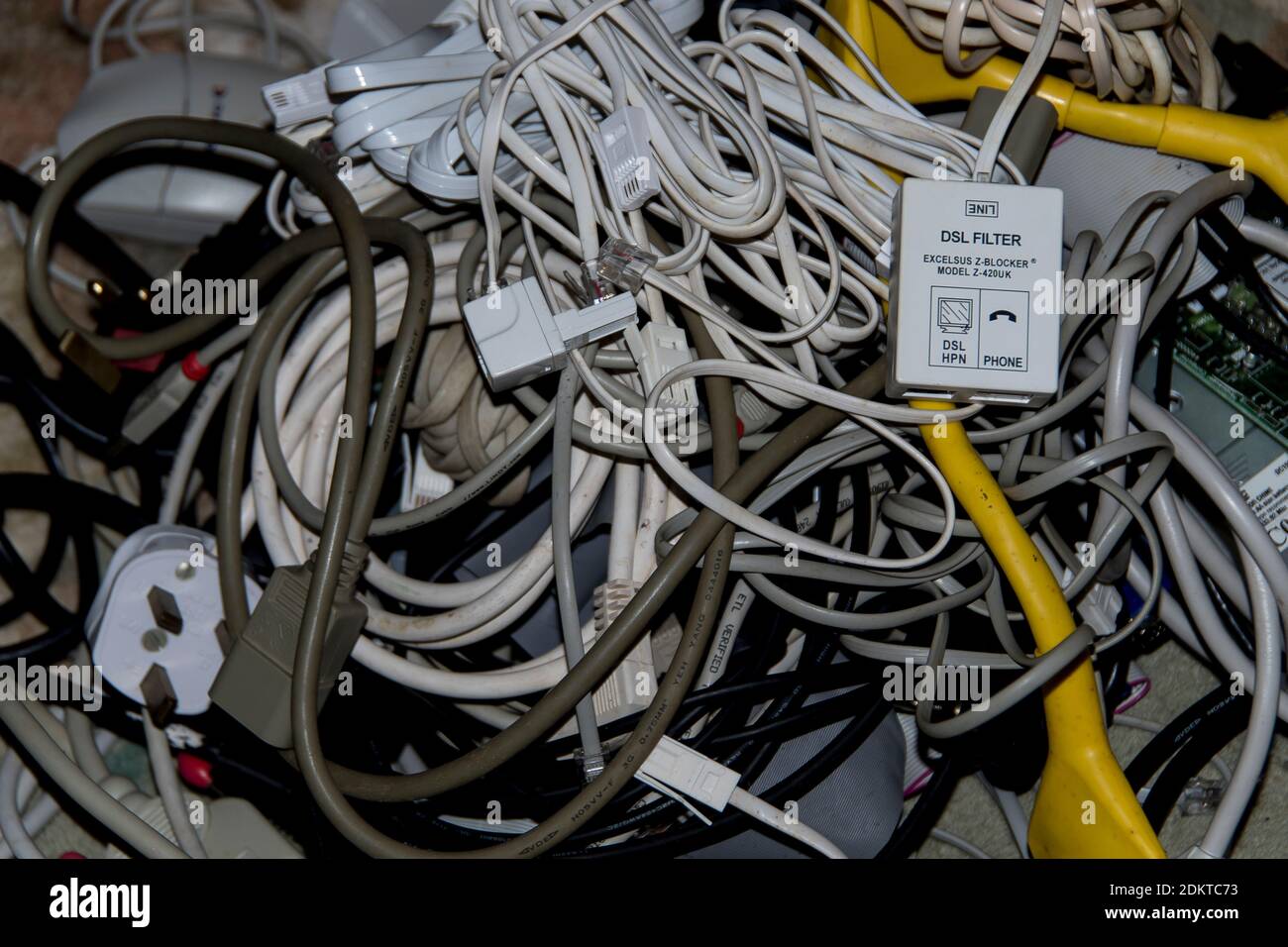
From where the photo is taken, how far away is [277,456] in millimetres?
785

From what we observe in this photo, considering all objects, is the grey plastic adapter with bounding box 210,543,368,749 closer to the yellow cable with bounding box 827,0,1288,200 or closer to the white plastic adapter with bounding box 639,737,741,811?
the white plastic adapter with bounding box 639,737,741,811

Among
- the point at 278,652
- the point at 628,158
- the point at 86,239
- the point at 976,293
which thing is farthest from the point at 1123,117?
the point at 86,239

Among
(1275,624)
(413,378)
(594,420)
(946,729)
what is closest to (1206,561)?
(1275,624)

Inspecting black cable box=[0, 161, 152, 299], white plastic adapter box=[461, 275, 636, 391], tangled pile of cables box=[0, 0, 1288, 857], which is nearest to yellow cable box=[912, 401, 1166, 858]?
tangled pile of cables box=[0, 0, 1288, 857]

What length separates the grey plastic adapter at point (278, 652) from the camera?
0.74m

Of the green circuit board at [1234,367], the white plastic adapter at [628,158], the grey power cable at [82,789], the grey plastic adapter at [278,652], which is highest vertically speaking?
the white plastic adapter at [628,158]

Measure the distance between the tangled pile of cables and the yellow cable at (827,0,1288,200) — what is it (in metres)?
0.02

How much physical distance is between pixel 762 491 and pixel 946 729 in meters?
0.19

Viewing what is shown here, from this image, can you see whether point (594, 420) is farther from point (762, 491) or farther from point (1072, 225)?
point (1072, 225)

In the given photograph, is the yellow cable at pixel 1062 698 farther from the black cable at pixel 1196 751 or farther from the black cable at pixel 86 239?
the black cable at pixel 86 239

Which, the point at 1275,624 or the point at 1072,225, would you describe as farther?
the point at 1072,225

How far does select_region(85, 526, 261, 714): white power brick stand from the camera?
82cm

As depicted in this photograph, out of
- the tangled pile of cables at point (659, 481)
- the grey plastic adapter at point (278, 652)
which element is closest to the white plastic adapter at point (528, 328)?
the tangled pile of cables at point (659, 481)

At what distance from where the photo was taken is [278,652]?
0.75m
